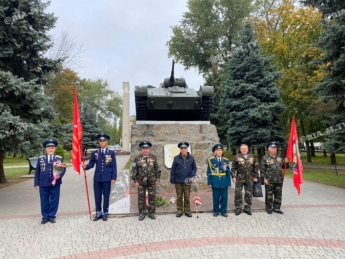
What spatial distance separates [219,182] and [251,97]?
11.8 m

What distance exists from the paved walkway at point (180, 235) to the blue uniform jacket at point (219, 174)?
61cm

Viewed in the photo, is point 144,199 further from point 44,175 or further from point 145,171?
point 44,175

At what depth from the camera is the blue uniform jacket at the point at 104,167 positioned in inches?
238

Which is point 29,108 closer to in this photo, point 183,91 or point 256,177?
point 183,91

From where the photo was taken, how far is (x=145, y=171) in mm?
6109

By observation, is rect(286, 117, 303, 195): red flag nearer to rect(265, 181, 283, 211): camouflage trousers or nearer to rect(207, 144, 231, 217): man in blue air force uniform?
rect(265, 181, 283, 211): camouflage trousers

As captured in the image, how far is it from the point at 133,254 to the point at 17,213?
12.5 ft

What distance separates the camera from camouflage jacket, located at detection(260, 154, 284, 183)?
6348 mm

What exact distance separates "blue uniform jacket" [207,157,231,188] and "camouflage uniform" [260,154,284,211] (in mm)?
757

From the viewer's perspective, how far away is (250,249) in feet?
14.4

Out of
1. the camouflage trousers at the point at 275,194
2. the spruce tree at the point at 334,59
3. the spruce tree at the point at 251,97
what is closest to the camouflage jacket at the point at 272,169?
the camouflage trousers at the point at 275,194

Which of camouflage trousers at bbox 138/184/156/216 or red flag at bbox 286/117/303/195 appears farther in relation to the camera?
red flag at bbox 286/117/303/195

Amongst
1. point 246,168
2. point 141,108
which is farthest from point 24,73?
point 246,168

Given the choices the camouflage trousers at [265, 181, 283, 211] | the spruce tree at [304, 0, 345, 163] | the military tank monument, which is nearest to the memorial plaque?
the military tank monument
